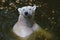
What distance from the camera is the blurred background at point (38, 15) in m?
5.74

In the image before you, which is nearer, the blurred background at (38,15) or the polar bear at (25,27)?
the polar bear at (25,27)

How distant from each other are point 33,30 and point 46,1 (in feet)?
3.91

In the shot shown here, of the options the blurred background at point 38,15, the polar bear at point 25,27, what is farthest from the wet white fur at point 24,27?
the blurred background at point 38,15

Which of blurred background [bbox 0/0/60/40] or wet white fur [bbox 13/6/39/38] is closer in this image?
wet white fur [bbox 13/6/39/38]

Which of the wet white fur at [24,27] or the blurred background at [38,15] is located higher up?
the wet white fur at [24,27]

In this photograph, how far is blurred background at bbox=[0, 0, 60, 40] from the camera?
18.8 ft

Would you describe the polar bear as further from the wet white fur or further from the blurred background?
the blurred background

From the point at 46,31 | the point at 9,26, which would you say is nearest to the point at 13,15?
the point at 9,26

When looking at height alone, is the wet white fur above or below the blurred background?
above

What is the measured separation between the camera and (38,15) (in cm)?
618

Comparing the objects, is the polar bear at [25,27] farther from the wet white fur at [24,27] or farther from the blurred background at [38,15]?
the blurred background at [38,15]

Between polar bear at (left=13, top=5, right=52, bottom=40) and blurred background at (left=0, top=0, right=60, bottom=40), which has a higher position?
polar bear at (left=13, top=5, right=52, bottom=40)

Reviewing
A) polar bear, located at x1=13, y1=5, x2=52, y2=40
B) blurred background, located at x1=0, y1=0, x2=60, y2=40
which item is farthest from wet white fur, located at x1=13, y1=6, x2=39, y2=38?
blurred background, located at x1=0, y1=0, x2=60, y2=40

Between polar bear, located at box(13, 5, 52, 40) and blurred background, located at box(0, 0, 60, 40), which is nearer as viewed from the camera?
polar bear, located at box(13, 5, 52, 40)
